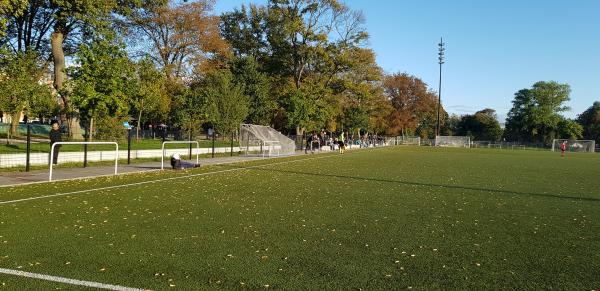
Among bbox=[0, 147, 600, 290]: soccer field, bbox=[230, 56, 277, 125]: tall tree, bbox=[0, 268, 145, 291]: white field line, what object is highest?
bbox=[230, 56, 277, 125]: tall tree

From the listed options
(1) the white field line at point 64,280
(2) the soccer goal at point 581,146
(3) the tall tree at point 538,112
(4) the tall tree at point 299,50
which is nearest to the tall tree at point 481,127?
(3) the tall tree at point 538,112

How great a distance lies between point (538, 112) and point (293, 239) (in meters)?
112

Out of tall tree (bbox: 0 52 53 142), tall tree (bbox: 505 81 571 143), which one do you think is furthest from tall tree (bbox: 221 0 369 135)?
tall tree (bbox: 505 81 571 143)

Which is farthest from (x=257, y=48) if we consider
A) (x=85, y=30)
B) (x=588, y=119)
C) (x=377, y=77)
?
(x=588, y=119)

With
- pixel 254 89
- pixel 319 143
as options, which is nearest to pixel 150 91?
pixel 254 89

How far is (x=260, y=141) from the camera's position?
32406mm

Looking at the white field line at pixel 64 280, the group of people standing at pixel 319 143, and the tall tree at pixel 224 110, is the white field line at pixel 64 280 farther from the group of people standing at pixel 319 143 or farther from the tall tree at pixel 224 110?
the group of people standing at pixel 319 143

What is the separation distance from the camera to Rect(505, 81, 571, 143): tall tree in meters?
103

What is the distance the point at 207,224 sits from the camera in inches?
293

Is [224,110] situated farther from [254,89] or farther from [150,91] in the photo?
[254,89]

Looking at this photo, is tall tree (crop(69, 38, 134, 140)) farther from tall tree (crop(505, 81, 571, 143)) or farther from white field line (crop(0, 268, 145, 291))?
tall tree (crop(505, 81, 571, 143))

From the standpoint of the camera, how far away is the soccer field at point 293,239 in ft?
15.8

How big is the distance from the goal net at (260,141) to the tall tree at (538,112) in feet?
286

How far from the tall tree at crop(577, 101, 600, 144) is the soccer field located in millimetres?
104834
